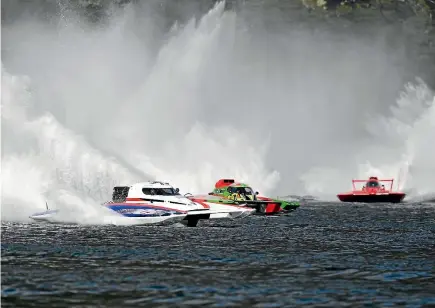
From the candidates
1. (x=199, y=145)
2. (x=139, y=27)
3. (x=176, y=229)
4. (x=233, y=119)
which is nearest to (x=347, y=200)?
(x=199, y=145)

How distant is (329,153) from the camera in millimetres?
185250

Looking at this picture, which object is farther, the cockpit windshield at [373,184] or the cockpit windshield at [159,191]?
the cockpit windshield at [373,184]

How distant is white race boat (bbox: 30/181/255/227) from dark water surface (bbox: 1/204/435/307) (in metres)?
1.13

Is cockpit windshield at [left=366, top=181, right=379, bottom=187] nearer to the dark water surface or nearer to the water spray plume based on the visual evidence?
the water spray plume

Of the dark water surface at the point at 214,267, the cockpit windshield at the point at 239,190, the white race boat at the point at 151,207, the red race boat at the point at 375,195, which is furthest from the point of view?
the red race boat at the point at 375,195

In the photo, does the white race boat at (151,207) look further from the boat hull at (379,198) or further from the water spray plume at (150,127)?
the boat hull at (379,198)

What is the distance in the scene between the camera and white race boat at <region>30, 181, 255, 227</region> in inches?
2344

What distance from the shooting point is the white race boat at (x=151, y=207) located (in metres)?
59.5

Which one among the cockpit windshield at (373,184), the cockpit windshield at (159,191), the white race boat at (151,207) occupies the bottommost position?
the white race boat at (151,207)

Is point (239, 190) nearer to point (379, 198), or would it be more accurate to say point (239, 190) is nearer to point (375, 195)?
point (375, 195)

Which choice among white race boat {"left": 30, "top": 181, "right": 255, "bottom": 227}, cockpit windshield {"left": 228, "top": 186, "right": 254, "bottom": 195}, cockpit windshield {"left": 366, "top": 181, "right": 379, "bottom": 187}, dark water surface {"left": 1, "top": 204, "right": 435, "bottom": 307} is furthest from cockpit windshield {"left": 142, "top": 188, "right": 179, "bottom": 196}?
cockpit windshield {"left": 366, "top": 181, "right": 379, "bottom": 187}

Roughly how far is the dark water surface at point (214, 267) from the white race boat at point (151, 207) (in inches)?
44.5

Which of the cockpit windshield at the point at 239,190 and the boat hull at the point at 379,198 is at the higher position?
the boat hull at the point at 379,198

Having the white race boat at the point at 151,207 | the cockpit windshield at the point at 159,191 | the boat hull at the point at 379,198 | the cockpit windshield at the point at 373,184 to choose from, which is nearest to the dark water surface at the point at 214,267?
the white race boat at the point at 151,207
